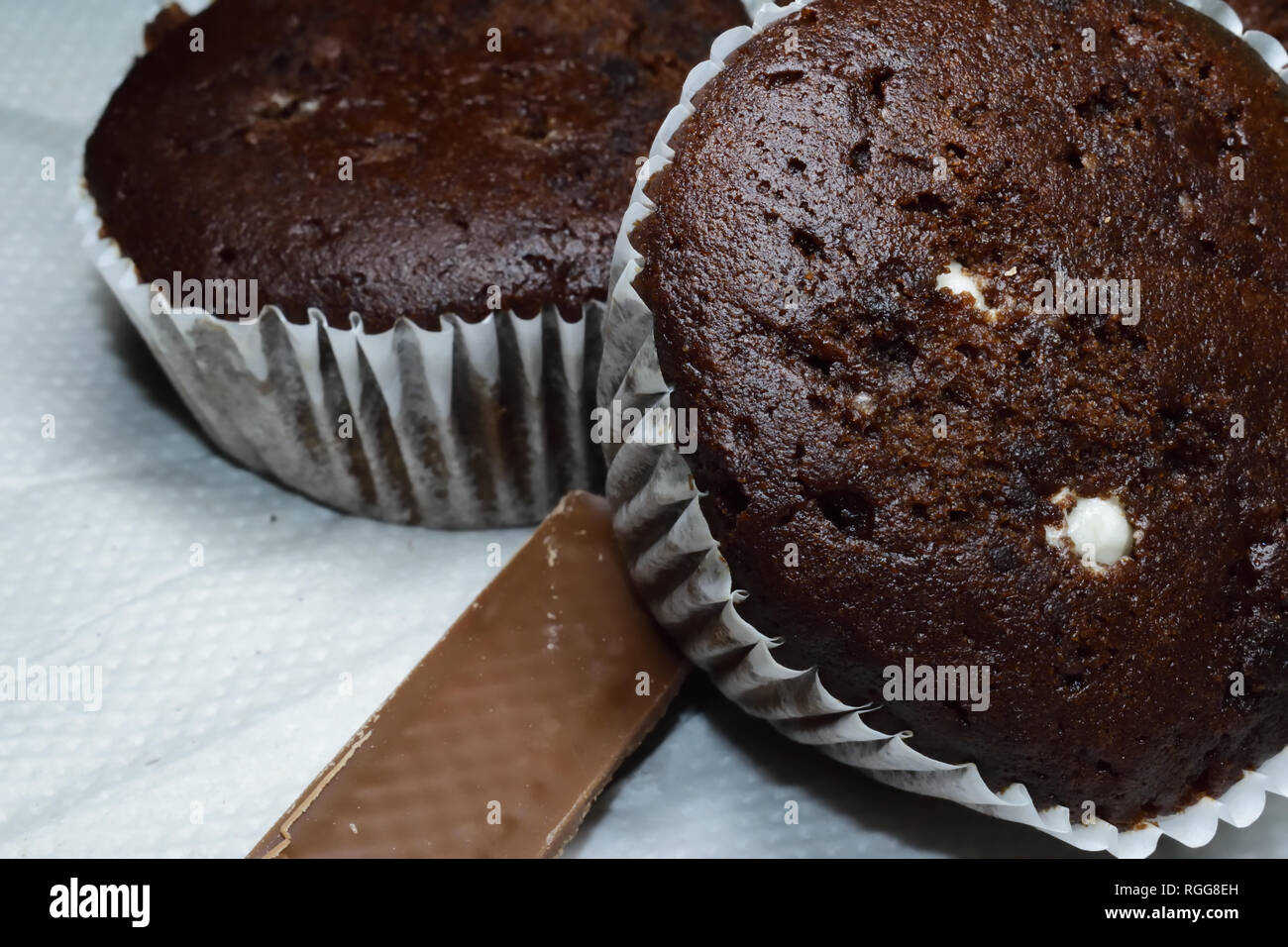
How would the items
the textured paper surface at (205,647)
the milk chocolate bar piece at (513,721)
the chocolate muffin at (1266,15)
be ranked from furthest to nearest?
1. the chocolate muffin at (1266,15)
2. the textured paper surface at (205,647)
3. the milk chocolate bar piece at (513,721)

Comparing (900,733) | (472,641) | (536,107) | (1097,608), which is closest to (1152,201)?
(1097,608)

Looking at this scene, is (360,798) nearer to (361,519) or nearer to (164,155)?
(361,519)
